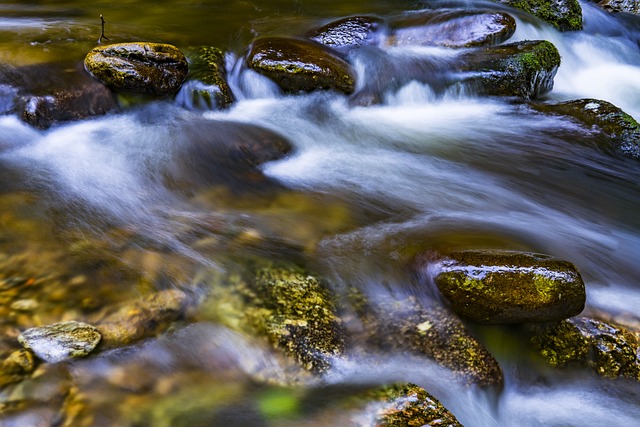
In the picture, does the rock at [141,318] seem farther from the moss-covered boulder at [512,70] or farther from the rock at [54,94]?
the moss-covered boulder at [512,70]

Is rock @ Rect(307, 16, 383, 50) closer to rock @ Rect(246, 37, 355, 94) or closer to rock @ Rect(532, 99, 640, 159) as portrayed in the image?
rock @ Rect(246, 37, 355, 94)

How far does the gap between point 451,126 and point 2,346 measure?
5.62 meters

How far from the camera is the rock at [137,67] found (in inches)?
230

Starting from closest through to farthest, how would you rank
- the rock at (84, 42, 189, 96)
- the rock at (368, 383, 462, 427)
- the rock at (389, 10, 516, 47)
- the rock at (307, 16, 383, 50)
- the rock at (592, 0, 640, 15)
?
the rock at (368, 383, 462, 427) < the rock at (84, 42, 189, 96) < the rock at (307, 16, 383, 50) < the rock at (389, 10, 516, 47) < the rock at (592, 0, 640, 15)

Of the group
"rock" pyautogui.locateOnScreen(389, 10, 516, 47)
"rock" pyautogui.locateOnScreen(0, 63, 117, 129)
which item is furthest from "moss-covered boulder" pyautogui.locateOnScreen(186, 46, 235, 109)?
"rock" pyautogui.locateOnScreen(389, 10, 516, 47)

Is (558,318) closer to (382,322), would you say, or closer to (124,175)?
(382,322)

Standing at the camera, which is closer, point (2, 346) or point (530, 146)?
point (2, 346)

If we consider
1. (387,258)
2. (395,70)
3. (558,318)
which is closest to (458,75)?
(395,70)

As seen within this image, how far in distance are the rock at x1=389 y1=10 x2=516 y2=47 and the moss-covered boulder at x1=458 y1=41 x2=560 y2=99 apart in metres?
0.57

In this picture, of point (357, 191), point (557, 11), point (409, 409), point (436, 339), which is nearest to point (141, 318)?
point (409, 409)

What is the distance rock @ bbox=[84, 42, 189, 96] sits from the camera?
19.1ft

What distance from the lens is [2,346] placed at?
269 centimetres

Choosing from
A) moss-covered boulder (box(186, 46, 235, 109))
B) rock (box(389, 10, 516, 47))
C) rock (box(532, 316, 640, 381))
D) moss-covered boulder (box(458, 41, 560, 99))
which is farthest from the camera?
rock (box(389, 10, 516, 47))

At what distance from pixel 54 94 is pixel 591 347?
5860 millimetres
